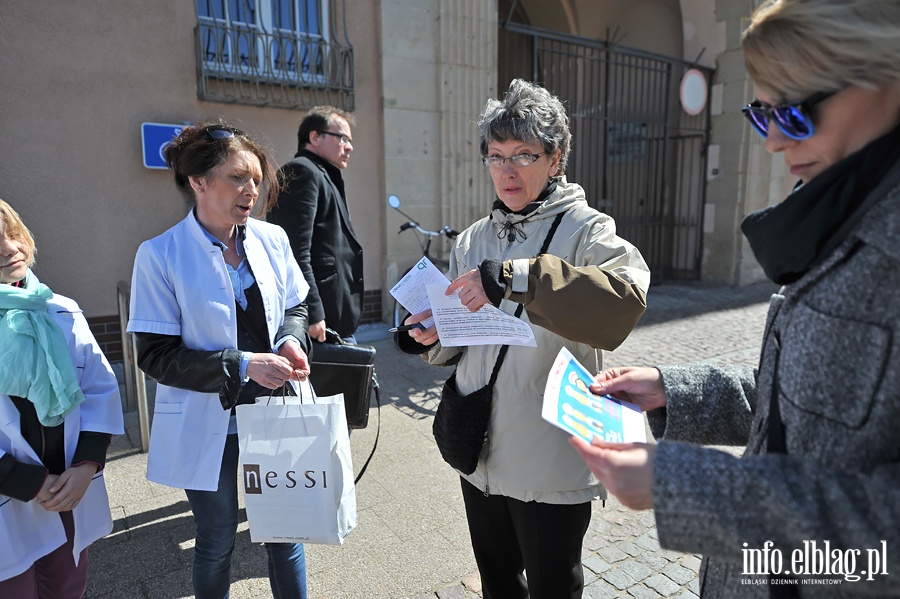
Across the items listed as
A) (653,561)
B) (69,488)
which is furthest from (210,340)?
(653,561)

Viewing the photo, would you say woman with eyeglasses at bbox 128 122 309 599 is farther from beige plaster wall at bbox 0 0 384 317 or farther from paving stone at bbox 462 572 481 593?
beige plaster wall at bbox 0 0 384 317

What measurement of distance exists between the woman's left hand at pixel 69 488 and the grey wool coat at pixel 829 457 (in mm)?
1850

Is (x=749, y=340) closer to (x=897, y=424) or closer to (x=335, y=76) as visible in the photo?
(x=335, y=76)

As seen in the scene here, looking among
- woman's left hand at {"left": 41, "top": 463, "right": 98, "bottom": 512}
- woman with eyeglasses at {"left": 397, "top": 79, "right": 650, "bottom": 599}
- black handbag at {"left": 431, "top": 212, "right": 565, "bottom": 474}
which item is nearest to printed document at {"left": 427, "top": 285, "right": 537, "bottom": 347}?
woman with eyeglasses at {"left": 397, "top": 79, "right": 650, "bottom": 599}

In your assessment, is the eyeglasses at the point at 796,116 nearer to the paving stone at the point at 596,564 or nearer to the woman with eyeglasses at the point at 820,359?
the woman with eyeglasses at the point at 820,359

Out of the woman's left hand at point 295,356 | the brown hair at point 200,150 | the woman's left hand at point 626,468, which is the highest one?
the brown hair at point 200,150

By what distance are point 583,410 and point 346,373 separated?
1810mm

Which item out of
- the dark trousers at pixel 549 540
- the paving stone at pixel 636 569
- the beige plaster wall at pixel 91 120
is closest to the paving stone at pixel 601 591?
the paving stone at pixel 636 569

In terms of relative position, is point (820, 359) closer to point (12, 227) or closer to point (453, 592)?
point (453, 592)

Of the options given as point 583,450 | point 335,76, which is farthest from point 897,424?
point 335,76

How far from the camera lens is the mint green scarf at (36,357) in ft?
5.83

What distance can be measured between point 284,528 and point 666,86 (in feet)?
32.2

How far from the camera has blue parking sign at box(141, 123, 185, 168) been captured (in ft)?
16.9

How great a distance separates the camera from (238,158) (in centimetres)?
219
